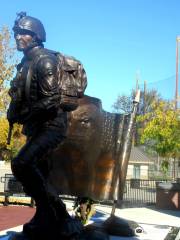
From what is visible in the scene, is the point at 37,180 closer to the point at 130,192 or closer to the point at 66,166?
the point at 66,166

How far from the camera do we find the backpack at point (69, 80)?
446 cm

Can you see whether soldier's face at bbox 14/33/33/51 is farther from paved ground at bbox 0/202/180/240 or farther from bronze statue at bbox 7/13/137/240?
paved ground at bbox 0/202/180/240

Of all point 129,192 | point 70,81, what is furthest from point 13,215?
point 129,192

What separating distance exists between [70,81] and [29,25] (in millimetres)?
712

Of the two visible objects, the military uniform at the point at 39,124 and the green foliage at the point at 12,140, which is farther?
the green foliage at the point at 12,140

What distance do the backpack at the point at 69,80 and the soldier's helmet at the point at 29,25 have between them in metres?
0.22

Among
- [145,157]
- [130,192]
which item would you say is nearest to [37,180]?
[130,192]

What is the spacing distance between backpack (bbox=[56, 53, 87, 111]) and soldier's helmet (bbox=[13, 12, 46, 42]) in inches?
11.3

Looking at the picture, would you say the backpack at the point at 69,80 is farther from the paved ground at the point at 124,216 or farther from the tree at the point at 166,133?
the tree at the point at 166,133

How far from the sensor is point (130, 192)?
834 inches

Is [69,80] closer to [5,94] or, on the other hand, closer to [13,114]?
[13,114]

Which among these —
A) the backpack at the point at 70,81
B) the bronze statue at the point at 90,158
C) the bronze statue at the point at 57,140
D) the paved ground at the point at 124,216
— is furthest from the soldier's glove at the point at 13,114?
the paved ground at the point at 124,216

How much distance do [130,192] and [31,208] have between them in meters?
8.01

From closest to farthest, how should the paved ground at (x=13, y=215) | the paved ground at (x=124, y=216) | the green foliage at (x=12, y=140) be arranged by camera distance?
1. the paved ground at (x=13, y=215)
2. the paved ground at (x=124, y=216)
3. the green foliage at (x=12, y=140)
